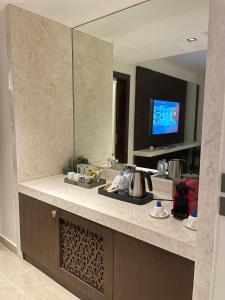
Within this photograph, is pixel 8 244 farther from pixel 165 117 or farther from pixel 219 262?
pixel 219 262

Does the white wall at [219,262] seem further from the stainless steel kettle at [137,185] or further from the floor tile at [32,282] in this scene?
the floor tile at [32,282]

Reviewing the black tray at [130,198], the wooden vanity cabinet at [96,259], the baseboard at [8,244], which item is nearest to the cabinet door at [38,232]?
the wooden vanity cabinet at [96,259]

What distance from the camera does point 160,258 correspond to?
1315mm

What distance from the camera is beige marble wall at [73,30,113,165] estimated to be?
8.18 ft

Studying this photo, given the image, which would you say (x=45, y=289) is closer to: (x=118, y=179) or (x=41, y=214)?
(x=41, y=214)

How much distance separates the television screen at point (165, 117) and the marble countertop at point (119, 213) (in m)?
0.57

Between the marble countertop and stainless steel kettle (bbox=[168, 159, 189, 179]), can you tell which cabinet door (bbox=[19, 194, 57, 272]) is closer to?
the marble countertop

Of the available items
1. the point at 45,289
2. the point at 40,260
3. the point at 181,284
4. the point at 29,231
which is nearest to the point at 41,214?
the point at 29,231

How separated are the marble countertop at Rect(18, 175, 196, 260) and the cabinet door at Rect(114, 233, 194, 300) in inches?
2.4

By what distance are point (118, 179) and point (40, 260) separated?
1.05 m

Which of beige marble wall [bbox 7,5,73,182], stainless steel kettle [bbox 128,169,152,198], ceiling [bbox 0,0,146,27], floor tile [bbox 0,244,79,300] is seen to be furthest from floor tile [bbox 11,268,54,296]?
ceiling [bbox 0,0,146,27]

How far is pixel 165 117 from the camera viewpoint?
6.94 feet

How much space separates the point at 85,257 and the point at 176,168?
991 mm

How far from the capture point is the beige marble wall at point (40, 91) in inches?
83.5
